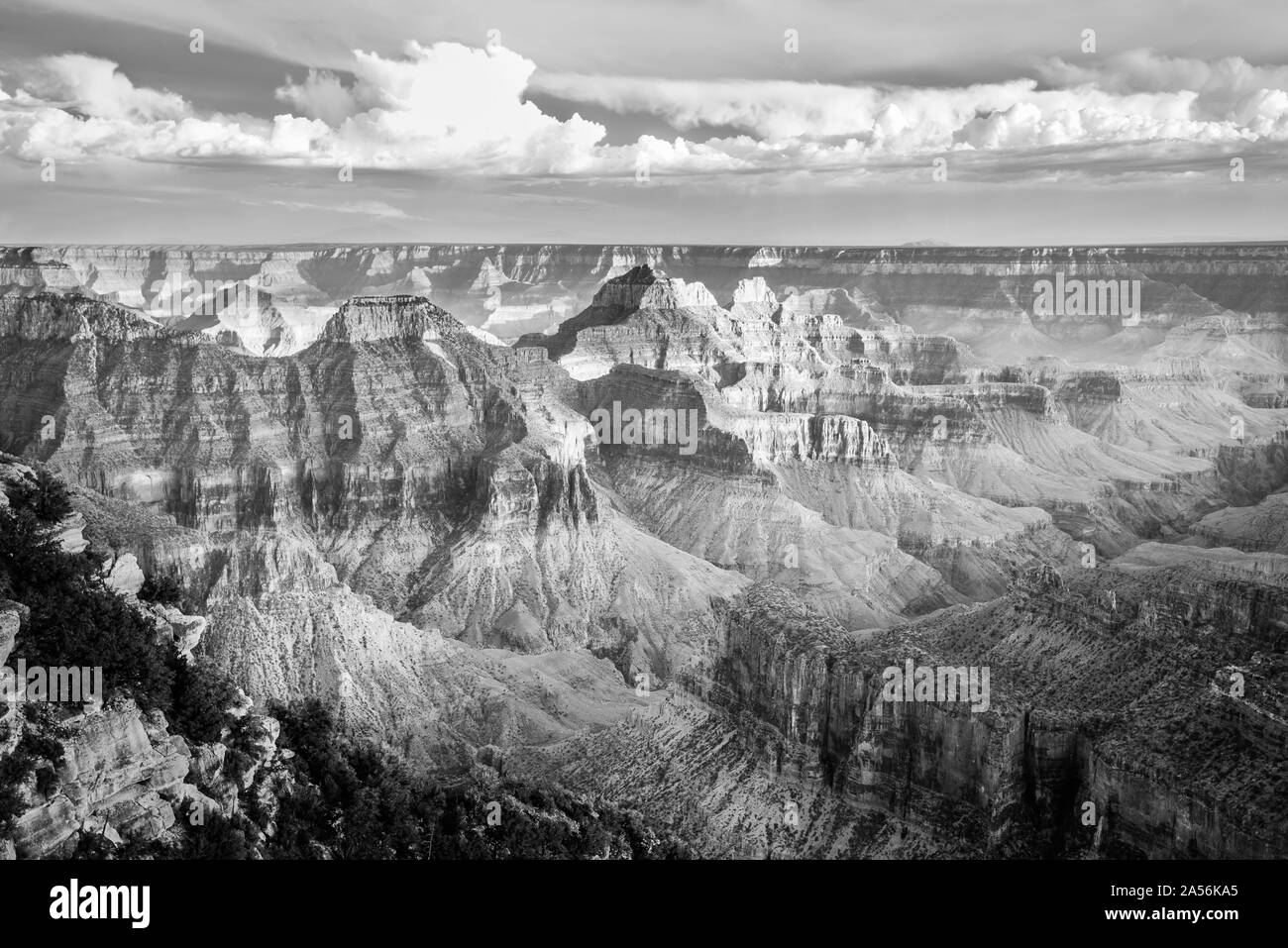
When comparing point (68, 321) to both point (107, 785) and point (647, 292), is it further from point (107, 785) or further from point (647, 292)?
point (107, 785)

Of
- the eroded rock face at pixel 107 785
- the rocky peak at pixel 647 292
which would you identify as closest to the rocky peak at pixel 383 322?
Result: the rocky peak at pixel 647 292

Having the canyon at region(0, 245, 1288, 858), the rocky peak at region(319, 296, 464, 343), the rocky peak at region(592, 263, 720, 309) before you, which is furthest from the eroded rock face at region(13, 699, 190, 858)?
the rocky peak at region(592, 263, 720, 309)

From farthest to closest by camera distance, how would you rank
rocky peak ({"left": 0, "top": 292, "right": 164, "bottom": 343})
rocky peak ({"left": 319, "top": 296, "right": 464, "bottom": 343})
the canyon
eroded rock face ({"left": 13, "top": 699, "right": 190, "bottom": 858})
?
rocky peak ({"left": 319, "top": 296, "right": 464, "bottom": 343}) < rocky peak ({"left": 0, "top": 292, "right": 164, "bottom": 343}) < the canyon < eroded rock face ({"left": 13, "top": 699, "right": 190, "bottom": 858})

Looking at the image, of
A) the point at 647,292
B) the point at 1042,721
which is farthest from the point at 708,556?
the point at 647,292

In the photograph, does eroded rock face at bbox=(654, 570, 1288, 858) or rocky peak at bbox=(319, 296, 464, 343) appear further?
rocky peak at bbox=(319, 296, 464, 343)

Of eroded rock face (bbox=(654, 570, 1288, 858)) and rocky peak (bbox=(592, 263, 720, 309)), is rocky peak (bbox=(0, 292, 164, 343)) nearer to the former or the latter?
eroded rock face (bbox=(654, 570, 1288, 858))

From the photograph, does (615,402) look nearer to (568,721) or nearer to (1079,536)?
(1079,536)

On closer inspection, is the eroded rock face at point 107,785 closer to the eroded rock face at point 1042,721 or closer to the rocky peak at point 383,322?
the eroded rock face at point 1042,721

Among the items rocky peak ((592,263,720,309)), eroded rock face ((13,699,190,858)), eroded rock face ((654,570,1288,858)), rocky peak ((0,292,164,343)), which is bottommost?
eroded rock face ((654,570,1288,858))
